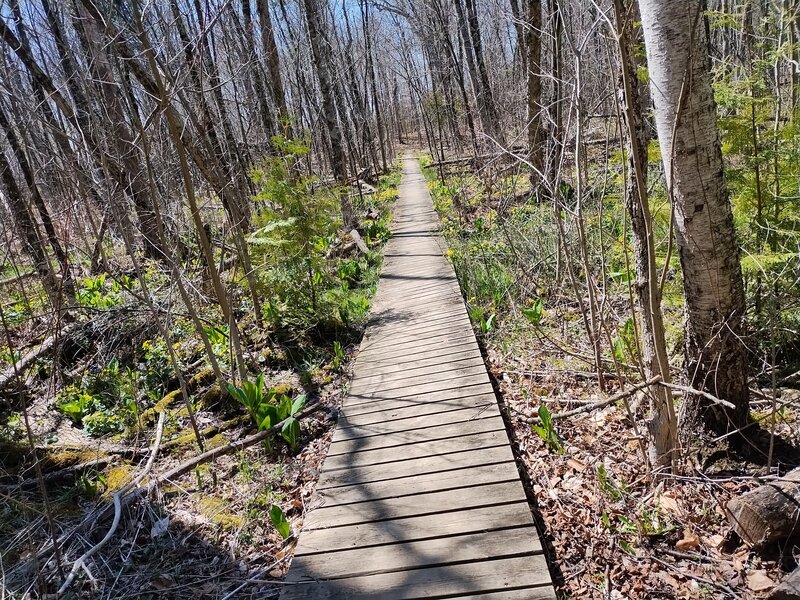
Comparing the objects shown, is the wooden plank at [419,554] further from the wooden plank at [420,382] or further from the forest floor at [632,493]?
the wooden plank at [420,382]

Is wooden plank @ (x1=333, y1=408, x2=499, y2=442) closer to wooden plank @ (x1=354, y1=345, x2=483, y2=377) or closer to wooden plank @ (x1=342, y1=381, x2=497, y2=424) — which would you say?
wooden plank @ (x1=342, y1=381, x2=497, y2=424)

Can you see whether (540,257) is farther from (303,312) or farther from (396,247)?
(396,247)

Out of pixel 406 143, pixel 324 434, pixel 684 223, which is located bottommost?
pixel 324 434

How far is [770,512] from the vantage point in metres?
2.06

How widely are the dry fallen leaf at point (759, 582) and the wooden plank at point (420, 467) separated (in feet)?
3.96

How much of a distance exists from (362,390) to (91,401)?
298 cm

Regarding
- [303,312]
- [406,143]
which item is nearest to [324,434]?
[303,312]

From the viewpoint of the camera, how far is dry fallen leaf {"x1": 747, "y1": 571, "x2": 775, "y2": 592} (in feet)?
6.49

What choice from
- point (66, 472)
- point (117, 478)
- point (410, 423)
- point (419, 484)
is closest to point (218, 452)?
point (117, 478)

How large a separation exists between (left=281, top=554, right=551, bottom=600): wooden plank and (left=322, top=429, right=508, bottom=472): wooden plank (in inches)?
34.1

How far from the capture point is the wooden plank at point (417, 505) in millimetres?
2643

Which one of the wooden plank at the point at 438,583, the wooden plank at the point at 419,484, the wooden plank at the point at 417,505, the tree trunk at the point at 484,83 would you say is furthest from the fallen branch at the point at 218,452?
the tree trunk at the point at 484,83

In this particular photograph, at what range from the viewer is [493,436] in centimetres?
319

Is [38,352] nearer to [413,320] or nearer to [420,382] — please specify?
[413,320]
